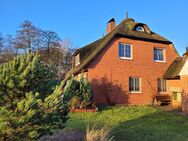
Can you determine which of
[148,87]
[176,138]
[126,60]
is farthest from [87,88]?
[176,138]

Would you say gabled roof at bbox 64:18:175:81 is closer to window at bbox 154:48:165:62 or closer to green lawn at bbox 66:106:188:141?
window at bbox 154:48:165:62

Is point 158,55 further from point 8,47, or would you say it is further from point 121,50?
point 8,47

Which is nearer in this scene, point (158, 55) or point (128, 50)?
point (128, 50)

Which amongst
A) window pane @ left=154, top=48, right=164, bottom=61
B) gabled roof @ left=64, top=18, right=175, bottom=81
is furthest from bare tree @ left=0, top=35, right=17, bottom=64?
window pane @ left=154, top=48, right=164, bottom=61

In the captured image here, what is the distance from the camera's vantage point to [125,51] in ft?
69.7

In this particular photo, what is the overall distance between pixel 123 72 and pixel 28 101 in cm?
1629

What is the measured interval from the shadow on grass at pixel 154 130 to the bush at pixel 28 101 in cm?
372

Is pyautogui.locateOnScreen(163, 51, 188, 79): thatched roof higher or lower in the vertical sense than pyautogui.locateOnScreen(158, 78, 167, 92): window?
higher

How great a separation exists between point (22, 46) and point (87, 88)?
68.9 feet

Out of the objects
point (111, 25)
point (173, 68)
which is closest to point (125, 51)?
point (173, 68)

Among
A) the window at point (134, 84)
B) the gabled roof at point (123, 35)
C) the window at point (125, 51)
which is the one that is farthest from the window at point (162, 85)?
the window at point (125, 51)

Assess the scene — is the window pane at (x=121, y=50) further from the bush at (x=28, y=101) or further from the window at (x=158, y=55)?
the bush at (x=28, y=101)

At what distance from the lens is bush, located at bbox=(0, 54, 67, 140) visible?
4918 mm

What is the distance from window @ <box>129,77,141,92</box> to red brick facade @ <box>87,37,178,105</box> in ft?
1.07
